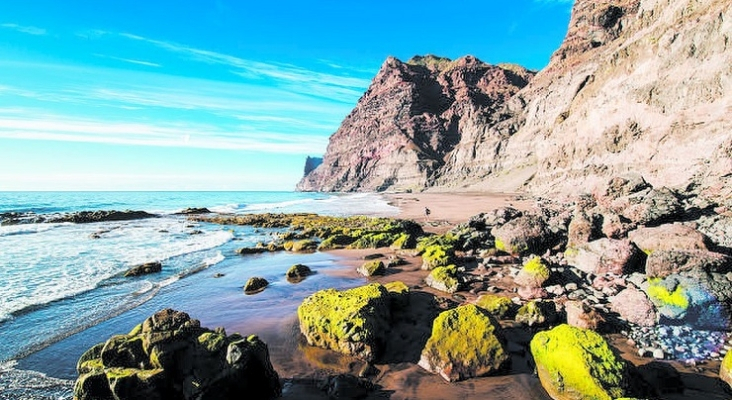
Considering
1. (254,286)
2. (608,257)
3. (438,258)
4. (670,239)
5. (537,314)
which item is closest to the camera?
(537,314)

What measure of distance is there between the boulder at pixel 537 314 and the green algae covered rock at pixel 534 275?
7.54ft

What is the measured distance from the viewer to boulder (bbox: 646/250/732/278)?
370 inches

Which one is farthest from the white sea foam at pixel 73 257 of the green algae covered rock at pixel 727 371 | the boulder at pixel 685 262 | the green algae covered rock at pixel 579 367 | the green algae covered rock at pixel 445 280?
the boulder at pixel 685 262

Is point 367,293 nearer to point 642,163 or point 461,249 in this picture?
point 461,249

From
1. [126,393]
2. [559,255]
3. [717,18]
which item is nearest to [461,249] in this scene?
[559,255]

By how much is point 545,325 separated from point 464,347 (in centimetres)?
286

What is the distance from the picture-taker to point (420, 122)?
170 meters

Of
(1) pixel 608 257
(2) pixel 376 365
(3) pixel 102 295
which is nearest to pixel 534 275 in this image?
(1) pixel 608 257

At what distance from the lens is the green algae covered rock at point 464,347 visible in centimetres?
676

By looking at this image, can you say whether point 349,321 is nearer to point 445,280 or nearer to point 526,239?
point 445,280

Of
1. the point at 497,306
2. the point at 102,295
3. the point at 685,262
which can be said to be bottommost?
the point at 102,295

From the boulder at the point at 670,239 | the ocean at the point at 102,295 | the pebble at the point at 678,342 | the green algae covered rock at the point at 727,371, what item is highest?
the boulder at the point at 670,239

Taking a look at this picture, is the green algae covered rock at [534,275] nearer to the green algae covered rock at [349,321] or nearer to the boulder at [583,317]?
the boulder at [583,317]

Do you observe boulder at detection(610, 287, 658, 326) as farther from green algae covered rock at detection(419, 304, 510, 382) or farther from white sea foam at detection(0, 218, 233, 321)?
white sea foam at detection(0, 218, 233, 321)
